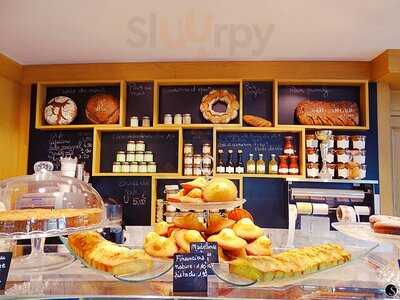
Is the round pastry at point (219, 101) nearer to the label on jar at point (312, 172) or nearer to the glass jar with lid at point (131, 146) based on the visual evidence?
the glass jar with lid at point (131, 146)

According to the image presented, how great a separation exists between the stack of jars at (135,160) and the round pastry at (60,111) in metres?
0.61

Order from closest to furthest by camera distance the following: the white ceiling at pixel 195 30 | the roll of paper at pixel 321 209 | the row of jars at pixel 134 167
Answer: the white ceiling at pixel 195 30 → the roll of paper at pixel 321 209 → the row of jars at pixel 134 167

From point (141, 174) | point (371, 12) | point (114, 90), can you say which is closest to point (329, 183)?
point (371, 12)

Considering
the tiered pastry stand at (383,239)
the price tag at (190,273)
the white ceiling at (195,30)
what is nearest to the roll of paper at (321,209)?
the white ceiling at (195,30)

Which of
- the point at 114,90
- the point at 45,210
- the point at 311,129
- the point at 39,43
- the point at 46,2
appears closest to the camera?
the point at 45,210

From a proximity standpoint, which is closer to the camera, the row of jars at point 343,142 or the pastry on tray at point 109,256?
the pastry on tray at point 109,256

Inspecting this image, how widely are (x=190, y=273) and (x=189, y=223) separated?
249 millimetres

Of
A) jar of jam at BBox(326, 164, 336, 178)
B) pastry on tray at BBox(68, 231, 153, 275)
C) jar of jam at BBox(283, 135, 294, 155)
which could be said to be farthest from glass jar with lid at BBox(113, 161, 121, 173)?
pastry on tray at BBox(68, 231, 153, 275)

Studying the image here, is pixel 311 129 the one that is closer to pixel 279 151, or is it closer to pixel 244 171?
pixel 279 151

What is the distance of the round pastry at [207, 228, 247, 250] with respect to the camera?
36.7 inches

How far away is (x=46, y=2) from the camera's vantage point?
231 centimetres

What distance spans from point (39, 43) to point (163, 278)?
2.77 meters

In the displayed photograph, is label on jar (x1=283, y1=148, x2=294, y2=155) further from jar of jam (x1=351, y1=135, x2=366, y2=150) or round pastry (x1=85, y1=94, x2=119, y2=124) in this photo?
round pastry (x1=85, y1=94, x2=119, y2=124)

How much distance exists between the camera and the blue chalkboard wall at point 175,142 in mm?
3369
